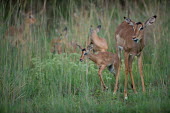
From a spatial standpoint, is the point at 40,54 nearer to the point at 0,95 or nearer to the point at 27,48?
the point at 27,48

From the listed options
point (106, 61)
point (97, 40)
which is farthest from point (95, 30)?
point (106, 61)

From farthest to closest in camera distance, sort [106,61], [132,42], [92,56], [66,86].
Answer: [92,56], [106,61], [132,42], [66,86]

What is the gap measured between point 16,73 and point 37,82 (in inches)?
28.2

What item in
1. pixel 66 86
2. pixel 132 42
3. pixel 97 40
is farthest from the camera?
pixel 97 40

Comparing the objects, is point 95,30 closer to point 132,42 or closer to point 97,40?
point 97,40

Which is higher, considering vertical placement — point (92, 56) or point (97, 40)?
point (97, 40)

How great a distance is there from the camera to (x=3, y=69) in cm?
590

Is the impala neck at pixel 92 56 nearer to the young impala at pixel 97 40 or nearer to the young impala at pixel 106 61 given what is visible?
the young impala at pixel 106 61

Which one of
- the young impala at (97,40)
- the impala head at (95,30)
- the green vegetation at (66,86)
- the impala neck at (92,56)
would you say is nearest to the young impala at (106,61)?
the impala neck at (92,56)

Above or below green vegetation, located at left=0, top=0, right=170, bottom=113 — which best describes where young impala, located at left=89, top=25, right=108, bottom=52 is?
above

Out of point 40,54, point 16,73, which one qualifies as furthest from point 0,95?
point 40,54

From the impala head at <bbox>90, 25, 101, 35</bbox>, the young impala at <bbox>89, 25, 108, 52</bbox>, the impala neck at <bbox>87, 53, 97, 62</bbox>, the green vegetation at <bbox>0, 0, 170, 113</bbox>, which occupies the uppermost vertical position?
the impala head at <bbox>90, 25, 101, 35</bbox>

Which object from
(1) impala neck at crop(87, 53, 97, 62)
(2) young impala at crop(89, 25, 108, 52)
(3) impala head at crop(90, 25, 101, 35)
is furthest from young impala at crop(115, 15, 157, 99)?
(3) impala head at crop(90, 25, 101, 35)

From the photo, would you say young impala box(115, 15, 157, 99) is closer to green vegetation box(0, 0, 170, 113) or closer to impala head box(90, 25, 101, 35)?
green vegetation box(0, 0, 170, 113)
